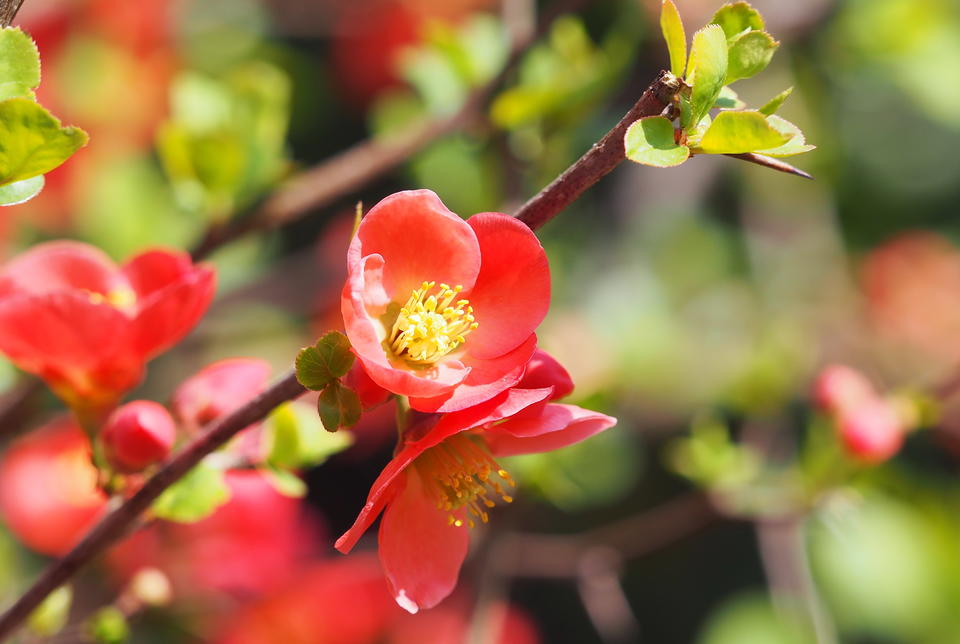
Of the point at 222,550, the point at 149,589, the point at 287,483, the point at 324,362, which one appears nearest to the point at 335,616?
the point at 222,550

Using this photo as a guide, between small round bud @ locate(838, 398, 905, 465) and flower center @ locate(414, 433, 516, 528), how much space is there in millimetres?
661

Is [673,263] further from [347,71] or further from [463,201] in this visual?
[347,71]

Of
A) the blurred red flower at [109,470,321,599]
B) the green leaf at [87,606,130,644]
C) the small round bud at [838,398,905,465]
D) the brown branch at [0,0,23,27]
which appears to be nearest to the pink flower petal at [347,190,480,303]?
the brown branch at [0,0,23,27]

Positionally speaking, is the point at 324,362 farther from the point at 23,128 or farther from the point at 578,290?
the point at 578,290

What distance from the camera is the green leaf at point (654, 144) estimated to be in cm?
51

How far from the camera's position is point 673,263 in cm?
218

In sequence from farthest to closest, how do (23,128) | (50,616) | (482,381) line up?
(50,616) < (482,381) < (23,128)

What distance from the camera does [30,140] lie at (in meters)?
0.51

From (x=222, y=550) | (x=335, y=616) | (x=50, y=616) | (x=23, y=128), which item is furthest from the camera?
(x=335, y=616)

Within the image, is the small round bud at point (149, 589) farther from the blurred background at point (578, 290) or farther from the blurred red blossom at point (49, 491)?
the blurred red blossom at point (49, 491)

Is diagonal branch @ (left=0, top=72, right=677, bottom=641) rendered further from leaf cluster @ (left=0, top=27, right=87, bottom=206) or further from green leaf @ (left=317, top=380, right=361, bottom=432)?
leaf cluster @ (left=0, top=27, right=87, bottom=206)

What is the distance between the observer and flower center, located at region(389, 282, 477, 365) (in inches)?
26.6

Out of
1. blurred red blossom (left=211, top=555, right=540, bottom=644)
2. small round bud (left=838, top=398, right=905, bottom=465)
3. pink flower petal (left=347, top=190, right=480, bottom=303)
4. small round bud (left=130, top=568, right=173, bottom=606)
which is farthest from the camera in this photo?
blurred red blossom (left=211, top=555, right=540, bottom=644)

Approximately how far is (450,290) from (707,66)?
0.22 m
